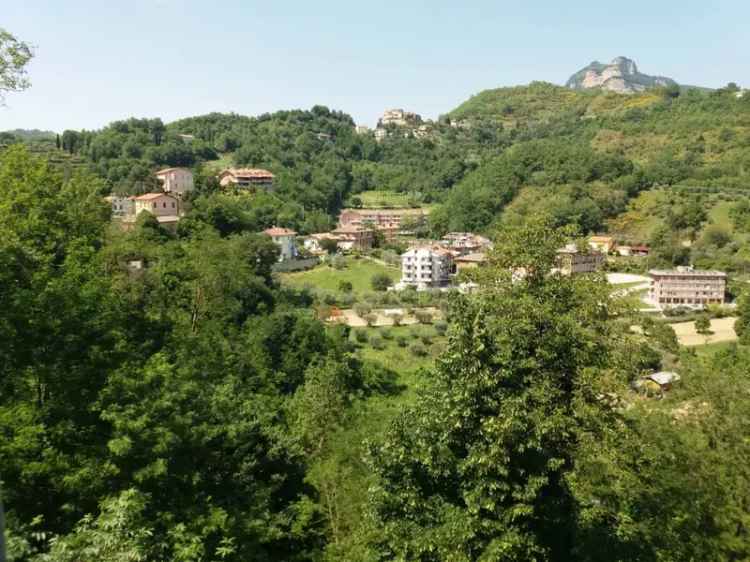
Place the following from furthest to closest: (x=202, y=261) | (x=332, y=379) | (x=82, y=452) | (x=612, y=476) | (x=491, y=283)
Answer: (x=202, y=261), (x=332, y=379), (x=491, y=283), (x=612, y=476), (x=82, y=452)

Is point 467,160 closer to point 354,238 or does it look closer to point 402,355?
point 354,238

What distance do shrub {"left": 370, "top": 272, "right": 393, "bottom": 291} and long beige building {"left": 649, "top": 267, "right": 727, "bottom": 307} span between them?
18568 millimetres

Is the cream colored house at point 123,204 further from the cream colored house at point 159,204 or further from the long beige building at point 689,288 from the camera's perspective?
the long beige building at point 689,288

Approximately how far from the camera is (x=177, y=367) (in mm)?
9859

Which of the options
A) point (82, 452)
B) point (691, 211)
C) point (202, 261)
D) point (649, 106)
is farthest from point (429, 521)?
point (649, 106)

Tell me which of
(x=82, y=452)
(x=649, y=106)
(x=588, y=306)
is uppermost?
(x=649, y=106)

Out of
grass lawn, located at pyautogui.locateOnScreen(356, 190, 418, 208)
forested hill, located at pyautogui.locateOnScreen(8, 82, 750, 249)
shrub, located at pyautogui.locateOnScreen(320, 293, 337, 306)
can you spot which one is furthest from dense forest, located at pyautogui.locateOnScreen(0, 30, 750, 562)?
grass lawn, located at pyautogui.locateOnScreen(356, 190, 418, 208)

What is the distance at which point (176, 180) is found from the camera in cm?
5369

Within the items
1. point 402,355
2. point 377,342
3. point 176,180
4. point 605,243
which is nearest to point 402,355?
point 402,355

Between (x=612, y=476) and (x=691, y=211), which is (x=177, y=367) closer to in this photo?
(x=612, y=476)

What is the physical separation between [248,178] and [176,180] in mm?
14671

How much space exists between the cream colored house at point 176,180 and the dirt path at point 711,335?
3852 centimetres

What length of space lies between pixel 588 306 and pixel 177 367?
6.26 meters

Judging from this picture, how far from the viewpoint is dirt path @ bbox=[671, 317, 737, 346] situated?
112 ft
